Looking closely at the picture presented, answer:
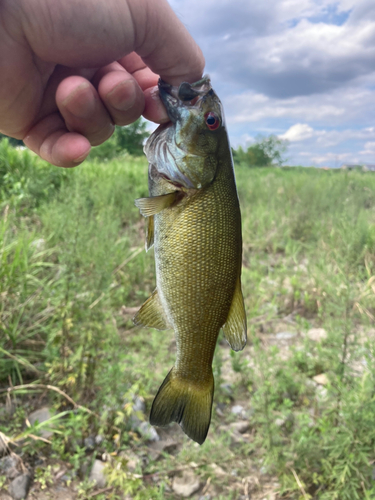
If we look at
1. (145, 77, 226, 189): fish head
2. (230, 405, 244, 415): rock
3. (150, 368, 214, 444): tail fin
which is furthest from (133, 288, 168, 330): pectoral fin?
(230, 405, 244, 415): rock

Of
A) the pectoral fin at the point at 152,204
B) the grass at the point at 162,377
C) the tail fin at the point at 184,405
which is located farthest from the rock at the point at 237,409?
the pectoral fin at the point at 152,204

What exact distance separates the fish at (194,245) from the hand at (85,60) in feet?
0.64

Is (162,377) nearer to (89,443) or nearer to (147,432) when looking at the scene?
(147,432)

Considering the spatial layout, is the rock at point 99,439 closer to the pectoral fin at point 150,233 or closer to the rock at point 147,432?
the rock at point 147,432

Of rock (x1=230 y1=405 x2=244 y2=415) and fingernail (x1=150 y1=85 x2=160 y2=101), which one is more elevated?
fingernail (x1=150 y1=85 x2=160 y2=101)

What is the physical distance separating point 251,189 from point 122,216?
3.30 meters

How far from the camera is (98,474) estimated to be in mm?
2371

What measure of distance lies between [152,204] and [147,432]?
6.82ft

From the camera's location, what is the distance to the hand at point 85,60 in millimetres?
1375

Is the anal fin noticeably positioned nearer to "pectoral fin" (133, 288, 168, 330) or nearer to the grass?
"pectoral fin" (133, 288, 168, 330)

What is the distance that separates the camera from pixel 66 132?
5.85 feet

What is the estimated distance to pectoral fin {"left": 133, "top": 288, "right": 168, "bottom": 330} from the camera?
4.29 ft

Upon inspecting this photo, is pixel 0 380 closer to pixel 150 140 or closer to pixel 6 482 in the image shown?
pixel 6 482

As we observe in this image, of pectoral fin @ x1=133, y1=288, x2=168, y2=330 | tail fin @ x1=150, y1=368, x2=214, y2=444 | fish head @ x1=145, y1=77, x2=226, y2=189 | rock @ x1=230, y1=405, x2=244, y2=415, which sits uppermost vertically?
fish head @ x1=145, y1=77, x2=226, y2=189
